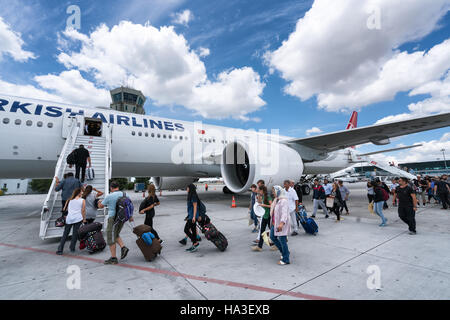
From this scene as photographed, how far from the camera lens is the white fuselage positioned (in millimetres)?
6844

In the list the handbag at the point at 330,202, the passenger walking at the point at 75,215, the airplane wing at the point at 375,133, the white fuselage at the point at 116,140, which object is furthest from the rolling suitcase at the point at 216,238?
the airplane wing at the point at 375,133

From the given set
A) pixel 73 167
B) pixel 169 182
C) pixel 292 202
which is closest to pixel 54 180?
pixel 73 167

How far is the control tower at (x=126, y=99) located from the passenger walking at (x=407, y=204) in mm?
60352

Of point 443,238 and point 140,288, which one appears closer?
point 140,288

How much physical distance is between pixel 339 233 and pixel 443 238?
1960 mm

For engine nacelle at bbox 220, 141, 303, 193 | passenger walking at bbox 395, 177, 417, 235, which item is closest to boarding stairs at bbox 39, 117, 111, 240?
engine nacelle at bbox 220, 141, 303, 193

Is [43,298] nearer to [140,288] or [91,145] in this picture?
[140,288]

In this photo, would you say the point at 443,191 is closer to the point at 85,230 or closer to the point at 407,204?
the point at 407,204

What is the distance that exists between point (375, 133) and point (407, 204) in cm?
513

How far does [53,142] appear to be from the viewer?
732 cm
